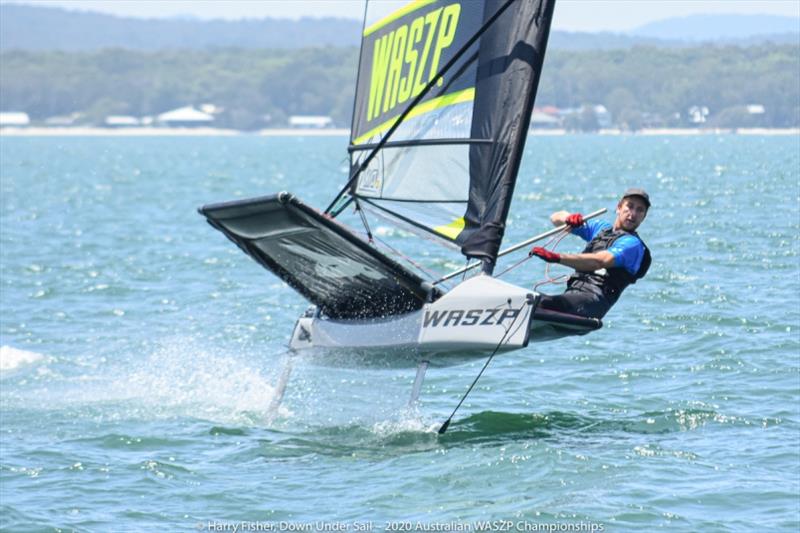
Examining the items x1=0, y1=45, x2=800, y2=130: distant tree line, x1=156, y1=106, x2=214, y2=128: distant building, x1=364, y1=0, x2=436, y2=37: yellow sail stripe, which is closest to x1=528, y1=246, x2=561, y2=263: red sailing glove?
x1=364, y1=0, x2=436, y2=37: yellow sail stripe

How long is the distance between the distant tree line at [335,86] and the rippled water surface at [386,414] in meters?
93.9

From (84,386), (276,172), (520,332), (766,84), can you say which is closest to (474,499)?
(520,332)

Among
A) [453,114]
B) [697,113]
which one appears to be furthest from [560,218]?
[697,113]

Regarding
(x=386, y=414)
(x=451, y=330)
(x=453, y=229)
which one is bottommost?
(x=386, y=414)

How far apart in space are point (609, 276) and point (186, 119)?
165254 millimetres

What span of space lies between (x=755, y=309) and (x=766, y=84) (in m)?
99.3

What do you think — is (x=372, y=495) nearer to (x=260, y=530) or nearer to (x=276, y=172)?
(x=260, y=530)

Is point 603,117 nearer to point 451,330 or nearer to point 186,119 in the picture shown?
point 186,119

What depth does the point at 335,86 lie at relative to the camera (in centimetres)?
17638

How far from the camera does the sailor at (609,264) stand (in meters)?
8.66

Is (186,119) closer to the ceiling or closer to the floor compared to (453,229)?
closer to the ceiling

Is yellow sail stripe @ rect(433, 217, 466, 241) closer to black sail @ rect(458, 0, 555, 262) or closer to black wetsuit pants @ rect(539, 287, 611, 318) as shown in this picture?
black sail @ rect(458, 0, 555, 262)

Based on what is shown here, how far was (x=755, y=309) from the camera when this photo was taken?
14.2 m

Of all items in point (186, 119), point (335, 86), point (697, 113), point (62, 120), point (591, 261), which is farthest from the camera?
point (335, 86)
